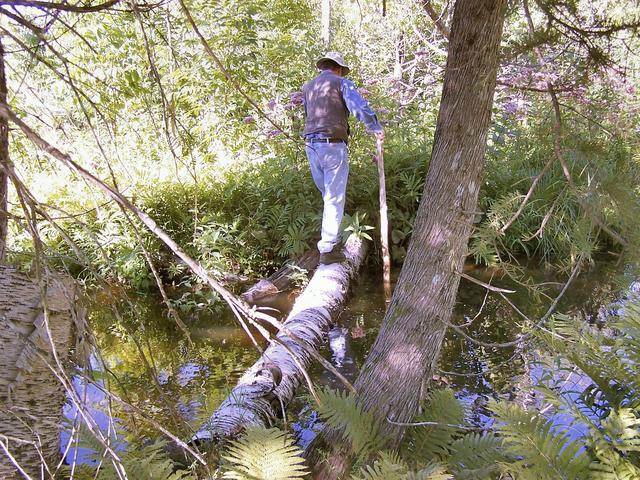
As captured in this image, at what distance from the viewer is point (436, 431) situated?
262 cm

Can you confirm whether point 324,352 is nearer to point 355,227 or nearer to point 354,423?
point 355,227

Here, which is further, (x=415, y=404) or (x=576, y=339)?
(x=576, y=339)

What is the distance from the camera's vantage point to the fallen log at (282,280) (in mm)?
5594

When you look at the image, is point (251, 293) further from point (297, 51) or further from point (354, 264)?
point (297, 51)

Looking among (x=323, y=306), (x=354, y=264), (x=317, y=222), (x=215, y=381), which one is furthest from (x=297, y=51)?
(x=215, y=381)

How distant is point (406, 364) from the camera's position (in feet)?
8.37

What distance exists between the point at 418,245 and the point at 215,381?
2.32 metres

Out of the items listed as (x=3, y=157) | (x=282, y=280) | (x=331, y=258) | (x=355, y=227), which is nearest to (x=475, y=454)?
(x=3, y=157)

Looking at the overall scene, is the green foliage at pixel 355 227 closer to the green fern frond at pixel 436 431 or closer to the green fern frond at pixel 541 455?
the green fern frond at pixel 436 431

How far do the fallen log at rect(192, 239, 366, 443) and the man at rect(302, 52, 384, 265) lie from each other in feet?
1.35

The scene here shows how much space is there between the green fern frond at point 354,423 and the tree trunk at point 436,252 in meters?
Answer: 0.09

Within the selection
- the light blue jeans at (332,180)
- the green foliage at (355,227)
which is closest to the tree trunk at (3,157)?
the light blue jeans at (332,180)

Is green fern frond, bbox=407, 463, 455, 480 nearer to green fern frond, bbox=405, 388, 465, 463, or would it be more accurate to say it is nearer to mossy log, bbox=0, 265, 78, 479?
green fern frond, bbox=405, 388, 465, 463

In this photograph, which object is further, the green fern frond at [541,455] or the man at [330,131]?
the man at [330,131]
